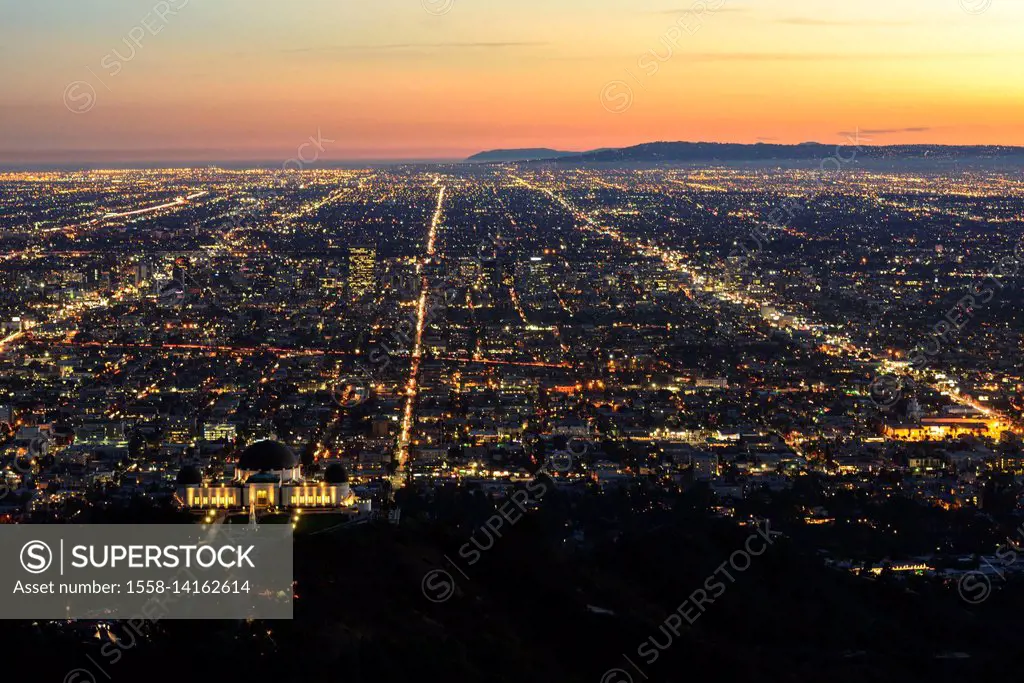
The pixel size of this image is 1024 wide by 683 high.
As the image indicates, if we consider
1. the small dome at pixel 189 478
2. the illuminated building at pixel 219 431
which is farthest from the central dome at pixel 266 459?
the illuminated building at pixel 219 431

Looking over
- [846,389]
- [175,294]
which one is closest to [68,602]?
[846,389]

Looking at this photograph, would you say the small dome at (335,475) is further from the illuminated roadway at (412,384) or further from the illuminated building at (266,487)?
the illuminated roadway at (412,384)

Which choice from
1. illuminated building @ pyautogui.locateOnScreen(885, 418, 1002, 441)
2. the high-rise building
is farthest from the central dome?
the high-rise building

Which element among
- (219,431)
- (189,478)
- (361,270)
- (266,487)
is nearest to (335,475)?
(266,487)

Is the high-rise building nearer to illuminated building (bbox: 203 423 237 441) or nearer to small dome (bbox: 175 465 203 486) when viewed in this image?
illuminated building (bbox: 203 423 237 441)

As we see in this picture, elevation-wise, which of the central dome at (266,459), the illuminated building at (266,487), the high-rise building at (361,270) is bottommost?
the high-rise building at (361,270)

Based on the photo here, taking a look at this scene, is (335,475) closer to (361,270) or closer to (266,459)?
(266,459)
